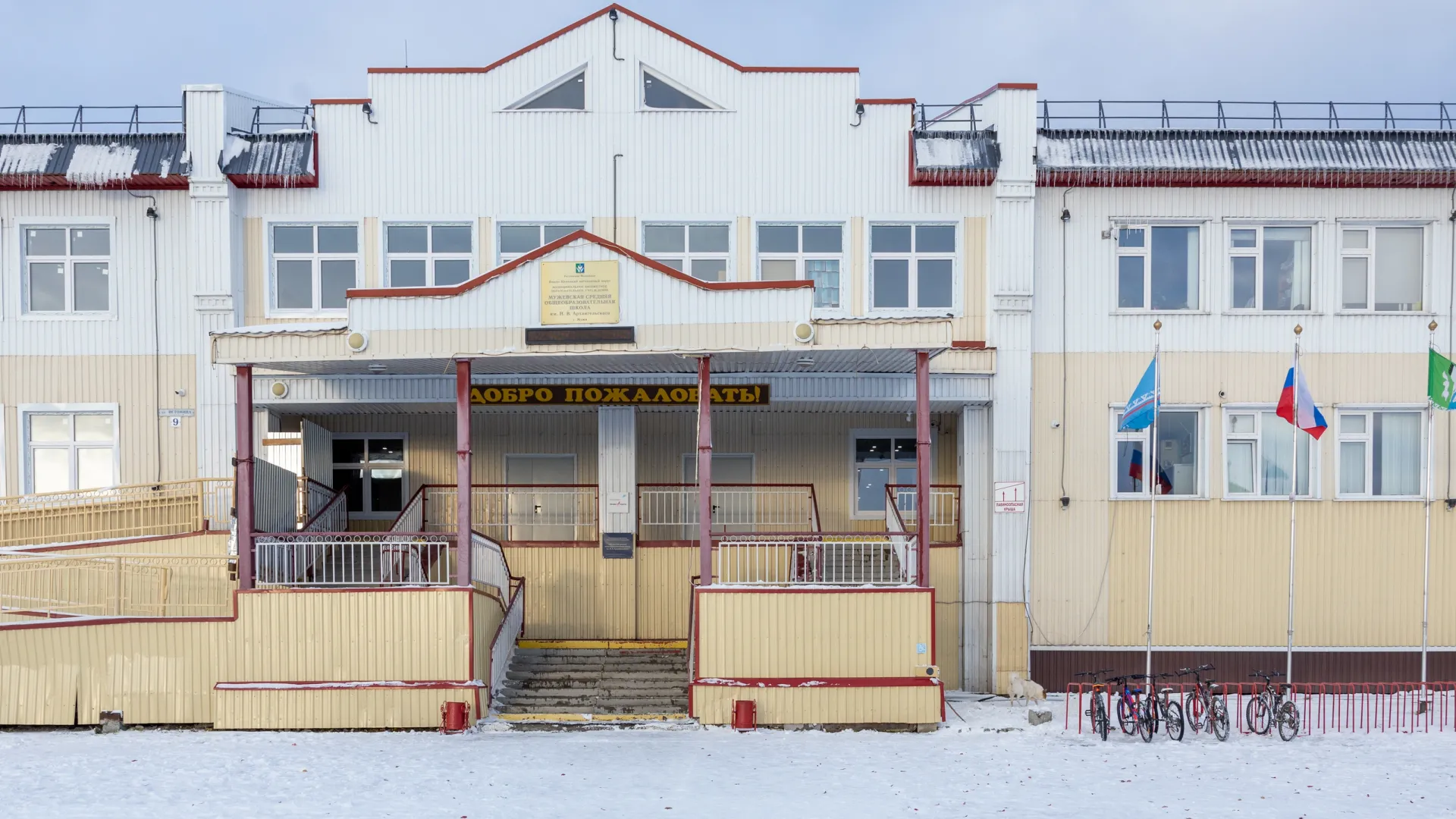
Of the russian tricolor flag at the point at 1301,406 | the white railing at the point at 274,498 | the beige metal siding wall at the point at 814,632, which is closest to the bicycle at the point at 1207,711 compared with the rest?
the beige metal siding wall at the point at 814,632

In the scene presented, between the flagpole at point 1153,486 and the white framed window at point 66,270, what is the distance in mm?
14505

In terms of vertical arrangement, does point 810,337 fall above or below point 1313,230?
below

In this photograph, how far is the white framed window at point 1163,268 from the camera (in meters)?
17.5

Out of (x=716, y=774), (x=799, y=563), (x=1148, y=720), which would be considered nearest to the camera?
(x=716, y=774)

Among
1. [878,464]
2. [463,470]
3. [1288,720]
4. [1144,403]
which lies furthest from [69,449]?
[1288,720]

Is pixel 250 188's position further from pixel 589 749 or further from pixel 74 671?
pixel 589 749

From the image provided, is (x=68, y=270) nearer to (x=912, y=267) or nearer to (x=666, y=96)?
(x=666, y=96)

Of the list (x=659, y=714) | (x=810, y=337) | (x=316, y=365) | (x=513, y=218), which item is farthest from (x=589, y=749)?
(x=513, y=218)

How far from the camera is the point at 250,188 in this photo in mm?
17359

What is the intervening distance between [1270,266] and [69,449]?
688 inches

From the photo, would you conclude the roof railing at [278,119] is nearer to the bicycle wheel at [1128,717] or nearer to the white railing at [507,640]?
the white railing at [507,640]

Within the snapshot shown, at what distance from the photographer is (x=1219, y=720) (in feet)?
46.2

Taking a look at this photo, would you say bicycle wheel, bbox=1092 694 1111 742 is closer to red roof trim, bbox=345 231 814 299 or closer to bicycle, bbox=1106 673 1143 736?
bicycle, bbox=1106 673 1143 736

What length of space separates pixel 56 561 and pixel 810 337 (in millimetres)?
9504
